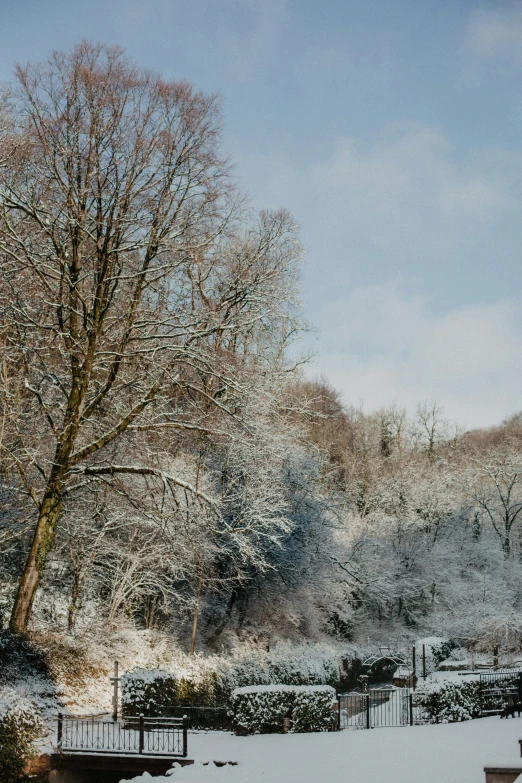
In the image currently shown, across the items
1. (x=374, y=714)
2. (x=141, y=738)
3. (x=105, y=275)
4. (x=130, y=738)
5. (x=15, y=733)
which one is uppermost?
(x=105, y=275)

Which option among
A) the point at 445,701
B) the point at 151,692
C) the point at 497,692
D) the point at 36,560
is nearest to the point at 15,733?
the point at 36,560

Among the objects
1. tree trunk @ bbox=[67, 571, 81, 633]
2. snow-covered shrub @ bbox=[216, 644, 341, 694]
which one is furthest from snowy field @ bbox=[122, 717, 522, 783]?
tree trunk @ bbox=[67, 571, 81, 633]

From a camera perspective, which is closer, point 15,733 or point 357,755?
point 15,733

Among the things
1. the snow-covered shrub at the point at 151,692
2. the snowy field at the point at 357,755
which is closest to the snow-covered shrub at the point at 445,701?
the snowy field at the point at 357,755

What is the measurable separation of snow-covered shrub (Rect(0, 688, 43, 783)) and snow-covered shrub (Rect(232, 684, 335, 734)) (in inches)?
175

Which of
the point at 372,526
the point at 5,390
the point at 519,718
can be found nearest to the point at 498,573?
the point at 372,526

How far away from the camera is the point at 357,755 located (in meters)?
13.3

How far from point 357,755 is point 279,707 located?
287 centimetres

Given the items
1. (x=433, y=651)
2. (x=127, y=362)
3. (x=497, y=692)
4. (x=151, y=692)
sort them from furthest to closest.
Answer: (x=433, y=651) < (x=497, y=692) < (x=151, y=692) < (x=127, y=362)

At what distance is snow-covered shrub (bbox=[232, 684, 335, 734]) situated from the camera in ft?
51.5

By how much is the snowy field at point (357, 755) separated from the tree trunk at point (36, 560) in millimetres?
4154

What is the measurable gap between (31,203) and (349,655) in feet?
79.9

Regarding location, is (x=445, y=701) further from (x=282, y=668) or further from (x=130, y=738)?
(x=130, y=738)

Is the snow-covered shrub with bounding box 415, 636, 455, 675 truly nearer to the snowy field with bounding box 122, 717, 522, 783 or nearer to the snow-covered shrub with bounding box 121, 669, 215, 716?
the snowy field with bounding box 122, 717, 522, 783
